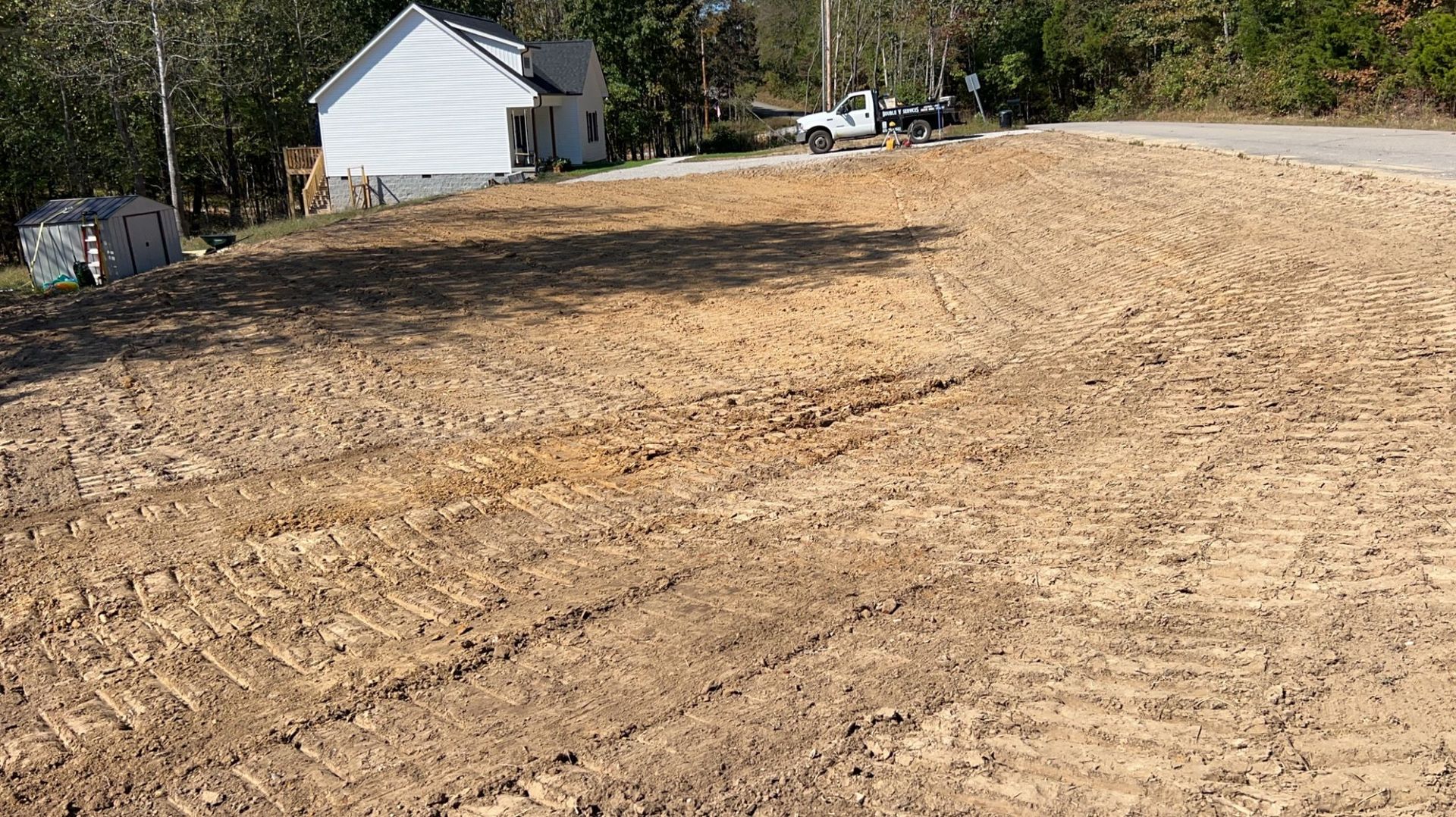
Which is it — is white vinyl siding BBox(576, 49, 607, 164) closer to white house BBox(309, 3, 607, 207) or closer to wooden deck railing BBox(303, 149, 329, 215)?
white house BBox(309, 3, 607, 207)

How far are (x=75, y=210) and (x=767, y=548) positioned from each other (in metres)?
23.2

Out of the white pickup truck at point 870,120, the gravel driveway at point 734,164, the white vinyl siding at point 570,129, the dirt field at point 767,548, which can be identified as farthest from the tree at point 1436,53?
the white vinyl siding at point 570,129

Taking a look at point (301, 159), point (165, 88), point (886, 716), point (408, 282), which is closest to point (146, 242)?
point (165, 88)

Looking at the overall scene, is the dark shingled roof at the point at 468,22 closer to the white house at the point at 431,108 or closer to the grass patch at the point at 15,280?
the white house at the point at 431,108

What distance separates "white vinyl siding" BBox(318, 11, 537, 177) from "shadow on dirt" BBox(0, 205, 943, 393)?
20.3 metres

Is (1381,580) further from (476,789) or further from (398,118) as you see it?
(398,118)

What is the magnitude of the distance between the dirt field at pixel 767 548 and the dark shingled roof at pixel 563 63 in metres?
33.1

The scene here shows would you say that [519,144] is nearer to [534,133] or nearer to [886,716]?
[534,133]

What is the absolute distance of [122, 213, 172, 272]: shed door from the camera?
24.8 m

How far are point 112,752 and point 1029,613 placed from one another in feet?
13.0

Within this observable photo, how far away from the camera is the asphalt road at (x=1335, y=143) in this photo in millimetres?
16516

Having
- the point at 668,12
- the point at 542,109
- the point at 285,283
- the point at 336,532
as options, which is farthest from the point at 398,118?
the point at 336,532

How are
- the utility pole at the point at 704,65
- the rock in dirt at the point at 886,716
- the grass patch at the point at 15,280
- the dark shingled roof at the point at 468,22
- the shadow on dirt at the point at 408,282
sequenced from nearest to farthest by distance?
the rock in dirt at the point at 886,716 → the shadow on dirt at the point at 408,282 → the grass patch at the point at 15,280 → the dark shingled roof at the point at 468,22 → the utility pole at the point at 704,65

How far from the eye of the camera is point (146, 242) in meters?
25.5
